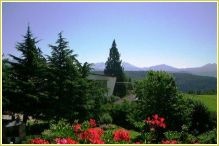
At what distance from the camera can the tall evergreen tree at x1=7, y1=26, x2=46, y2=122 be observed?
90.1 feet

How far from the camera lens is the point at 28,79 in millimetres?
28250

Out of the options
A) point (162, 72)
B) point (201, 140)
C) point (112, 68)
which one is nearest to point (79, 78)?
point (162, 72)

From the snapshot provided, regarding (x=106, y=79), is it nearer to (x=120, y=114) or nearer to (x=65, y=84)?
(x=120, y=114)

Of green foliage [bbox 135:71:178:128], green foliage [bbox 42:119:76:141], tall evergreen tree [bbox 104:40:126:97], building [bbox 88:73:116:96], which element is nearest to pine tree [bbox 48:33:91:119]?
green foliage [bbox 135:71:178:128]

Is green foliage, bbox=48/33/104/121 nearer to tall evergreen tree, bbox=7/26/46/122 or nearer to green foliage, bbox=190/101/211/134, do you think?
tall evergreen tree, bbox=7/26/46/122

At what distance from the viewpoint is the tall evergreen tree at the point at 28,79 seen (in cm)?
2747

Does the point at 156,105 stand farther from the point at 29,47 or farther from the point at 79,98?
the point at 29,47

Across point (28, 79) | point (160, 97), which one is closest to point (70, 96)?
point (28, 79)

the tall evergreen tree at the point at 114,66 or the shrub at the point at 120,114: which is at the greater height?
the tall evergreen tree at the point at 114,66

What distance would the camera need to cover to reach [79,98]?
30031 mm

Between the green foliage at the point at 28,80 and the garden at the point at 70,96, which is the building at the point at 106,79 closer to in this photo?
the garden at the point at 70,96

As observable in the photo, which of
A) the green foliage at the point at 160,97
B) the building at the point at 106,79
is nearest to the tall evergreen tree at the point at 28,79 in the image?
the green foliage at the point at 160,97

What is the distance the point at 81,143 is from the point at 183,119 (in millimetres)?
17158

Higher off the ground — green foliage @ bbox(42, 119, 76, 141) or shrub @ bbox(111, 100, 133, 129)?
green foliage @ bbox(42, 119, 76, 141)
